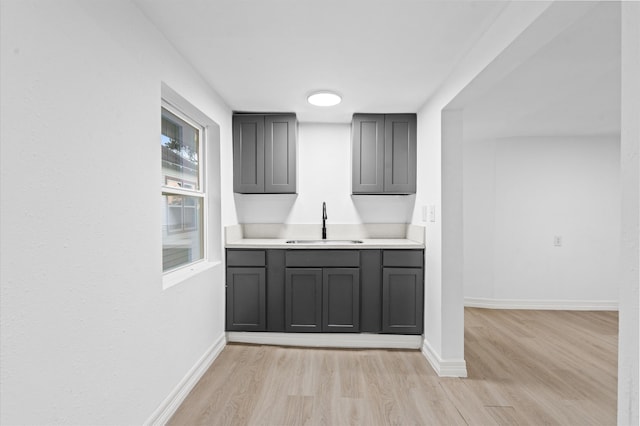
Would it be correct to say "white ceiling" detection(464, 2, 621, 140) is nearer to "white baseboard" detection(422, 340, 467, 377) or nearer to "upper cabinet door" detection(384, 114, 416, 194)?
"upper cabinet door" detection(384, 114, 416, 194)

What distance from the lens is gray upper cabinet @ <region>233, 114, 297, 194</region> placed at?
327cm

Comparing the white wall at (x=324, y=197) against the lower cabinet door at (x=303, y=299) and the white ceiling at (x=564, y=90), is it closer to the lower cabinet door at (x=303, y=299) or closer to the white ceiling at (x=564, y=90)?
the lower cabinet door at (x=303, y=299)

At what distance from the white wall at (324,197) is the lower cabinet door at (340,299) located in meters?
0.79


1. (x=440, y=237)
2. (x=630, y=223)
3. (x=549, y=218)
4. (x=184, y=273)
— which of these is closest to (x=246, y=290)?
(x=184, y=273)

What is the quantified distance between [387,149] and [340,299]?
1.56m

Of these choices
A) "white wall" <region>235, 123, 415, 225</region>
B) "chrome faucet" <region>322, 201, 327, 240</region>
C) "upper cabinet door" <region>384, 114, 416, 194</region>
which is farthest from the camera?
"white wall" <region>235, 123, 415, 225</region>

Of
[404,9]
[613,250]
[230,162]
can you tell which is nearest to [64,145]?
[404,9]

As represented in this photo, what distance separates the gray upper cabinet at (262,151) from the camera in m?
3.27

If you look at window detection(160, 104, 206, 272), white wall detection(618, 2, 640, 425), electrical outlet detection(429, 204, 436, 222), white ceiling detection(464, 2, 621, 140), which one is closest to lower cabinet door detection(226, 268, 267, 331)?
window detection(160, 104, 206, 272)

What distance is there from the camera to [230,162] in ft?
10.6

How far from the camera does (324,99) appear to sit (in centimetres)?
273

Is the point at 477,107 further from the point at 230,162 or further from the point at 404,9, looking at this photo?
the point at 230,162

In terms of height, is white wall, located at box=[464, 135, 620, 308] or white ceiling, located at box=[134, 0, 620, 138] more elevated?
white ceiling, located at box=[134, 0, 620, 138]

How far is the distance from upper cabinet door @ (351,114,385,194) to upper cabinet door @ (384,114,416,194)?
0.06m
